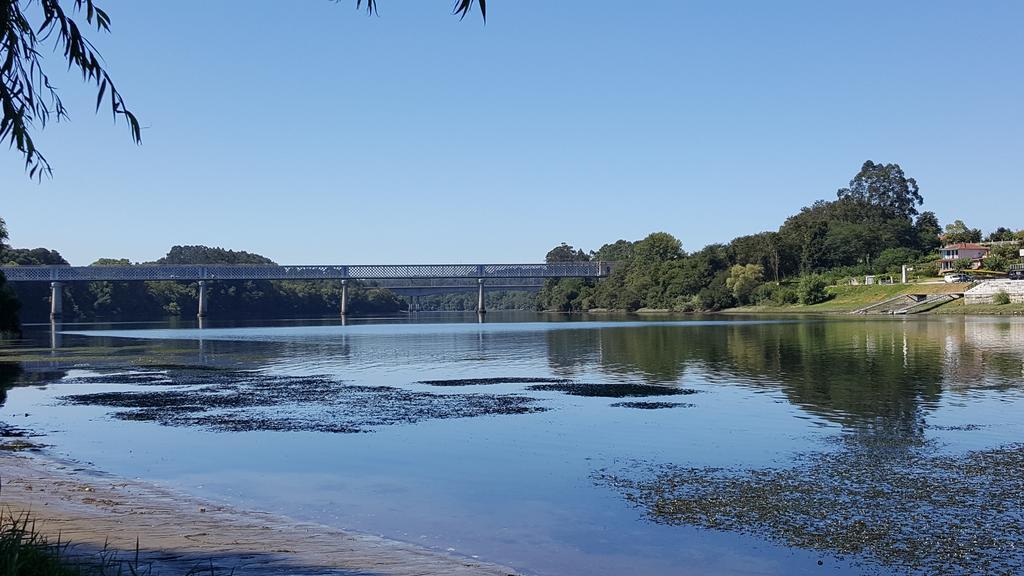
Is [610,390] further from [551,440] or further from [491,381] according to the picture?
[551,440]

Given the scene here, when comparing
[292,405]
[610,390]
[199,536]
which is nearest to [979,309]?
[610,390]

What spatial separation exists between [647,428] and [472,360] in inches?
1393

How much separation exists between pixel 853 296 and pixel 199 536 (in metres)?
173

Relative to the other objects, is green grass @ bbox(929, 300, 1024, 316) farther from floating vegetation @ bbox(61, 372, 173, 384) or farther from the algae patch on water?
floating vegetation @ bbox(61, 372, 173, 384)

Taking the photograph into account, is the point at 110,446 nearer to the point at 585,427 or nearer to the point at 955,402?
the point at 585,427

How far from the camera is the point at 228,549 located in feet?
50.5

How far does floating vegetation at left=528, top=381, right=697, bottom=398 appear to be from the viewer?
41.2 m

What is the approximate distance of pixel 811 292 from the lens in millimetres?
183750

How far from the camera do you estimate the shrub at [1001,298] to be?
140 metres

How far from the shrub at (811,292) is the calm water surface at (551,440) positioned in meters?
124

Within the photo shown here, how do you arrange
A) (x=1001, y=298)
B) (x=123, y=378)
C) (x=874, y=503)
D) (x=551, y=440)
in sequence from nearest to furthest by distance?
1. (x=874, y=503)
2. (x=551, y=440)
3. (x=123, y=378)
4. (x=1001, y=298)

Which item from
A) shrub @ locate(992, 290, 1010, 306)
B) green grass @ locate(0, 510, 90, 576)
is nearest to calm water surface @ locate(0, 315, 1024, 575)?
green grass @ locate(0, 510, 90, 576)

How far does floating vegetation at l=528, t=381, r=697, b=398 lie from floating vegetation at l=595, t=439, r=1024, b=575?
53.1ft

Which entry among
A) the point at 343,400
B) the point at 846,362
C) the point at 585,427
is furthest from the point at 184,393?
the point at 846,362
